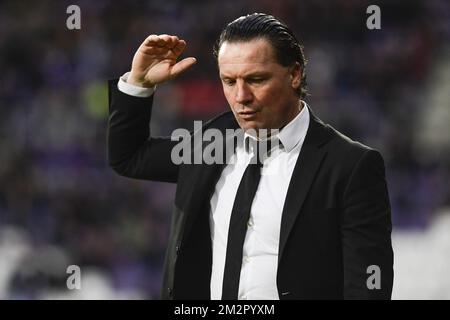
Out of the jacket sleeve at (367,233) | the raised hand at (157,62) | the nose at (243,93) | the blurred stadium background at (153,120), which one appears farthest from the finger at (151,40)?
the blurred stadium background at (153,120)

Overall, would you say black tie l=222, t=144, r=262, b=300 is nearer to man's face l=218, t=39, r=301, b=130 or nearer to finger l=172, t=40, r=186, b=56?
man's face l=218, t=39, r=301, b=130

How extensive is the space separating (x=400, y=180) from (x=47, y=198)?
241 cm

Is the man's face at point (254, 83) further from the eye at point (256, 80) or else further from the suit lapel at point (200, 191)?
the suit lapel at point (200, 191)

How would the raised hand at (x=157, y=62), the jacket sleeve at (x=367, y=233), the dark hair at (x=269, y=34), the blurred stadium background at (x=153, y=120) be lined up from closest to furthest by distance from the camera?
the jacket sleeve at (x=367, y=233), the dark hair at (x=269, y=34), the raised hand at (x=157, y=62), the blurred stadium background at (x=153, y=120)

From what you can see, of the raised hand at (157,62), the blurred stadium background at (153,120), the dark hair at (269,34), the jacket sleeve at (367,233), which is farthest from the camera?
the blurred stadium background at (153,120)

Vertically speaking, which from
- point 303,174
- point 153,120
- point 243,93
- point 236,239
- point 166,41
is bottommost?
point 153,120

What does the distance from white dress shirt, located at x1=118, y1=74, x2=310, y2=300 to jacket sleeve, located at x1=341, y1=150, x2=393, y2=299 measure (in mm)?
154

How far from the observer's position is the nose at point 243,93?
1.98m

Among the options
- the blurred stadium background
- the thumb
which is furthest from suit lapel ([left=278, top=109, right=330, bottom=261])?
the blurred stadium background

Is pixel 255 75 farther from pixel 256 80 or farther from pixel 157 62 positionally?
pixel 157 62

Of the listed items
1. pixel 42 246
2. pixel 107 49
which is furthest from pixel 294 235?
pixel 107 49

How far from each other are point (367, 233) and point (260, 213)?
243 mm

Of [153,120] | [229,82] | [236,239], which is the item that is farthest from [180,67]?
[153,120]

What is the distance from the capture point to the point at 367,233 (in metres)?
1.95
